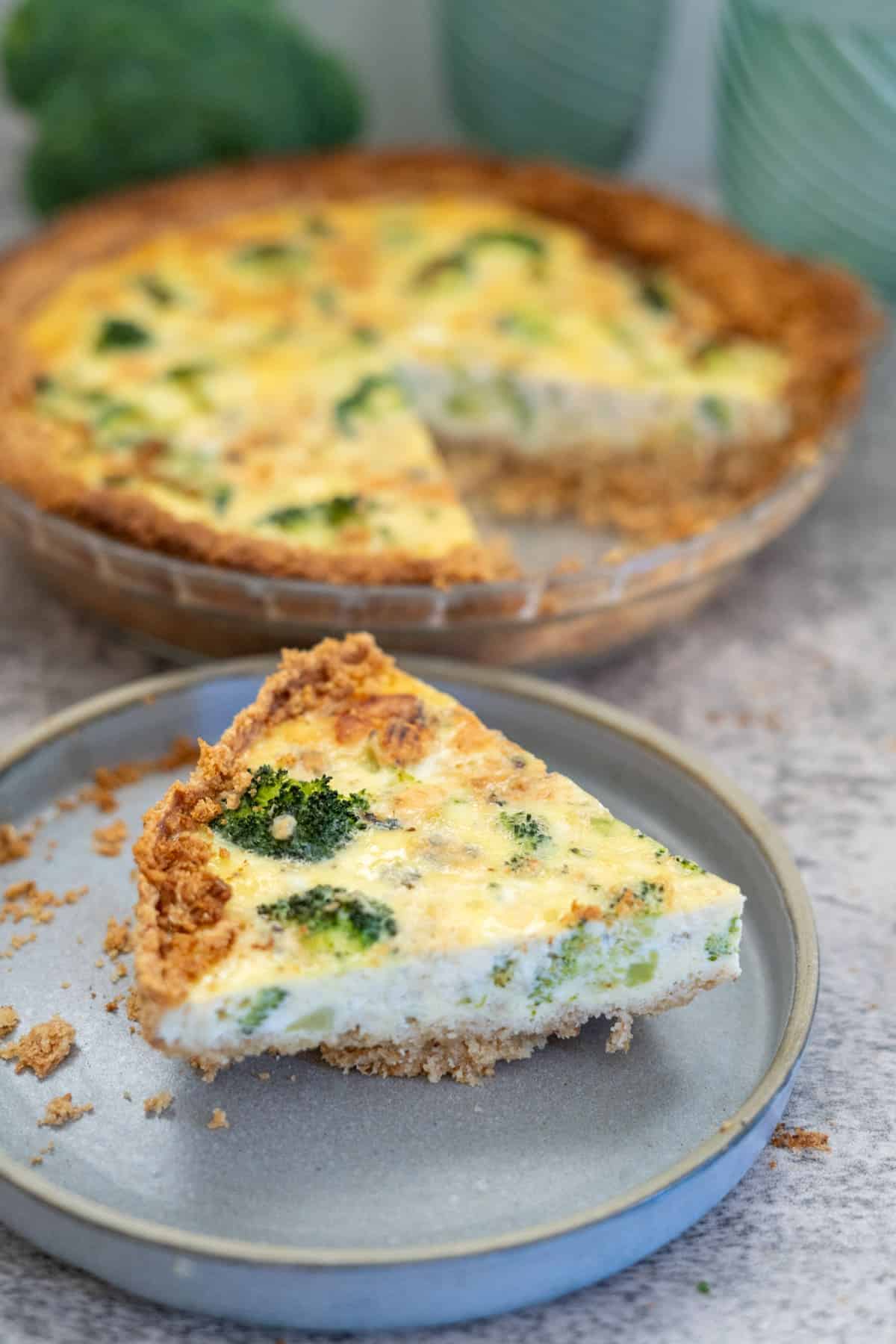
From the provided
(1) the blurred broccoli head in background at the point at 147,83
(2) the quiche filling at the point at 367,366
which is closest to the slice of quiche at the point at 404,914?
(2) the quiche filling at the point at 367,366

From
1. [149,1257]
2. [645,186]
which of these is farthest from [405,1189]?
[645,186]

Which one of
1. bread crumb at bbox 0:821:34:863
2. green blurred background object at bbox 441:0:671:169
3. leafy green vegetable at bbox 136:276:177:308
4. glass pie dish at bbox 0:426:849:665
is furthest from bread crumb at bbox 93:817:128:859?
green blurred background object at bbox 441:0:671:169

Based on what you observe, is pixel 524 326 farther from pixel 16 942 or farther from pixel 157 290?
pixel 16 942

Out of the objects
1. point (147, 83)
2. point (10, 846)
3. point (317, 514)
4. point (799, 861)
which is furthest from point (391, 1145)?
point (147, 83)

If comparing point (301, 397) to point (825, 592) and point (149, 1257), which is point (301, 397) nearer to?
point (825, 592)

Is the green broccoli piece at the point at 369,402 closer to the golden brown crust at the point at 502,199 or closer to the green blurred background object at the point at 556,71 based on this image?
the golden brown crust at the point at 502,199

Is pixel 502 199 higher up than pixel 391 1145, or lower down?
higher up

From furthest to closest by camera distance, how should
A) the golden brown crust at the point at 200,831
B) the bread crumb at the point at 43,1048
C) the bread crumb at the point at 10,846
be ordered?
1. the bread crumb at the point at 10,846
2. the bread crumb at the point at 43,1048
3. the golden brown crust at the point at 200,831
